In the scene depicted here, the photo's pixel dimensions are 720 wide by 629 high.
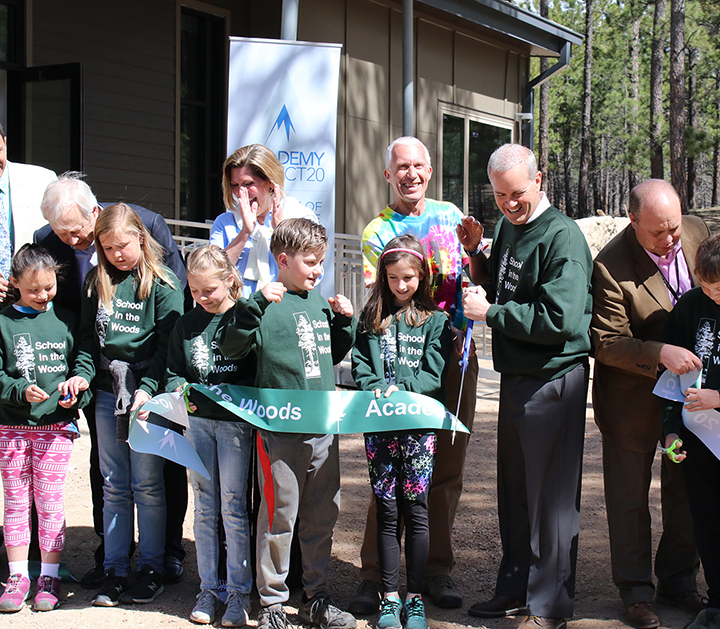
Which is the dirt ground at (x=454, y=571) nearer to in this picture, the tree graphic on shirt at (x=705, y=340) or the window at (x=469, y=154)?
the tree graphic on shirt at (x=705, y=340)

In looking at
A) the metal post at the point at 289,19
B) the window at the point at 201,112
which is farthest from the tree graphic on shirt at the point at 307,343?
the window at the point at 201,112

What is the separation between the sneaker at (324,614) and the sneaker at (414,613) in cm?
24

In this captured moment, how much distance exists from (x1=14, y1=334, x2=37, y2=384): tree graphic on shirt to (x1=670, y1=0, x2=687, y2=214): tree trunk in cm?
1985

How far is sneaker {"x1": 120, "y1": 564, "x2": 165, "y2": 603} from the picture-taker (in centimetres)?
363

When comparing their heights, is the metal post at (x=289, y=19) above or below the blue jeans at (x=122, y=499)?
above

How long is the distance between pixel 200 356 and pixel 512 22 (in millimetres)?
10558

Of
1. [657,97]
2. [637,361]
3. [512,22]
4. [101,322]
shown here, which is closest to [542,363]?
[637,361]

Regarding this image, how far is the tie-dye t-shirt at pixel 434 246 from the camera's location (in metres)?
3.76

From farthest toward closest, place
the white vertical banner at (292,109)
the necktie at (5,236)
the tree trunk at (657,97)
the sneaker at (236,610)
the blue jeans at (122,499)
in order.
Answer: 1. the tree trunk at (657,97)
2. the white vertical banner at (292,109)
3. the necktie at (5,236)
4. the blue jeans at (122,499)
5. the sneaker at (236,610)

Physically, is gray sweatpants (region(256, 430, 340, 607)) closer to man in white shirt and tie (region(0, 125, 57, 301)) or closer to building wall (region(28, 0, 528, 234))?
A: man in white shirt and tie (region(0, 125, 57, 301))

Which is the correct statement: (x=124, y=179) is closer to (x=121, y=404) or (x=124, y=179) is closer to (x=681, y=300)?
(x=121, y=404)

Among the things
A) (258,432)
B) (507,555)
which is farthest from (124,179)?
(507,555)

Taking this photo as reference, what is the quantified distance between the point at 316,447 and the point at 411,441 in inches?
16.9

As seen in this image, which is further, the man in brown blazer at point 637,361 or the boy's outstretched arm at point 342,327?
the boy's outstretched arm at point 342,327
